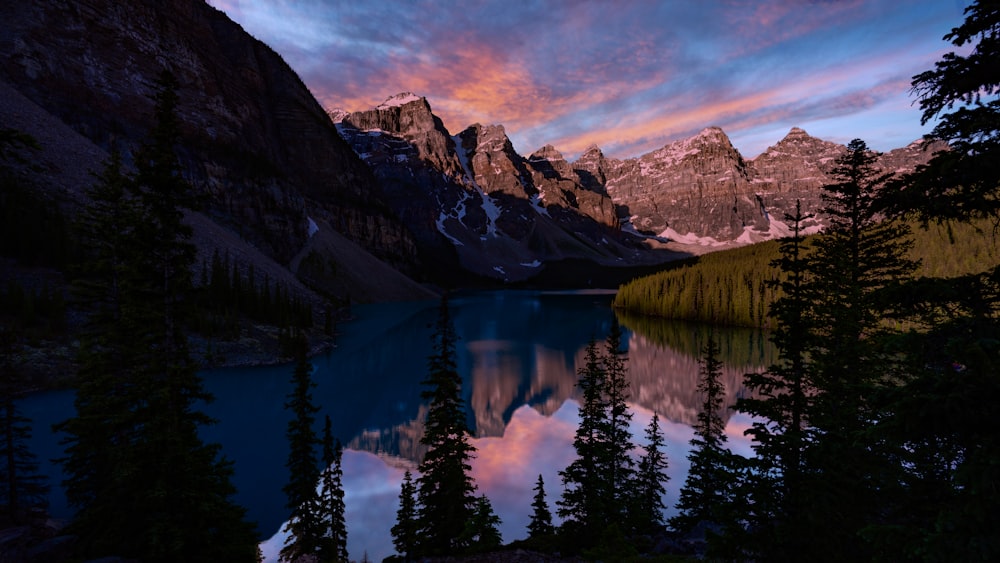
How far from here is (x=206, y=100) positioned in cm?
13938

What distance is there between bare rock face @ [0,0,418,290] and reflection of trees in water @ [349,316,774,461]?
49.6 meters

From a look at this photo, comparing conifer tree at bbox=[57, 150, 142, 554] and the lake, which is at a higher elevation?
conifer tree at bbox=[57, 150, 142, 554]

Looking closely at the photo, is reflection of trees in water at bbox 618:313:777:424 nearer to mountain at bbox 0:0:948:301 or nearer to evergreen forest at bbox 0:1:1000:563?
evergreen forest at bbox 0:1:1000:563

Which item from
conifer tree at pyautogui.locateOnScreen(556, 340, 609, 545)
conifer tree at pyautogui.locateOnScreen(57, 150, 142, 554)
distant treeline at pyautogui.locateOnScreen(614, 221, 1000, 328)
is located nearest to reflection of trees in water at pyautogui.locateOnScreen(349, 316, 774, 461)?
distant treeline at pyautogui.locateOnScreen(614, 221, 1000, 328)

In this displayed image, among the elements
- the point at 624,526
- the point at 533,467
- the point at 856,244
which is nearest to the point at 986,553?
the point at 624,526

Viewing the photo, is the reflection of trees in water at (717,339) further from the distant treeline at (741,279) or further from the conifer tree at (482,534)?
the conifer tree at (482,534)

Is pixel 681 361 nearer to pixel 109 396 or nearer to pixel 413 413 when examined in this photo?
pixel 413 413

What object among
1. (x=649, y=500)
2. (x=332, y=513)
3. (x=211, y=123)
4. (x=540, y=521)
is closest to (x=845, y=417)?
(x=540, y=521)

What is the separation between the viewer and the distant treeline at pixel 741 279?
305 feet

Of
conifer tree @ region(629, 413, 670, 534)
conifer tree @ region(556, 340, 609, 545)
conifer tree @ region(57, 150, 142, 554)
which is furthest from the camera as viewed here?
conifer tree @ region(629, 413, 670, 534)

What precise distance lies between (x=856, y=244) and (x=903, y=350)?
59.9ft

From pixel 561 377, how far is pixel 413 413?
20.7 meters

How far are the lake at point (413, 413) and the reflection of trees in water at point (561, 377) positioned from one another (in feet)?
0.57

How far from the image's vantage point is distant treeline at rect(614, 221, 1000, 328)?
93.1 meters
